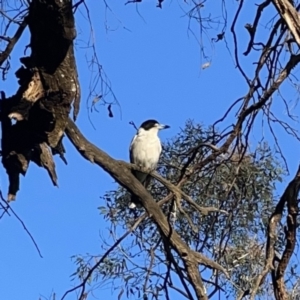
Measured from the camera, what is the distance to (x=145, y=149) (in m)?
7.20

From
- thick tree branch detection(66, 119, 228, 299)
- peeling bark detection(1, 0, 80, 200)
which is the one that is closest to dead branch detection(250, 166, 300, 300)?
thick tree branch detection(66, 119, 228, 299)

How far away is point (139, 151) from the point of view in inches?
285

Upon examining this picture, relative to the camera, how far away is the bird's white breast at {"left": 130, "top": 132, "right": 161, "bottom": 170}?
7027mm

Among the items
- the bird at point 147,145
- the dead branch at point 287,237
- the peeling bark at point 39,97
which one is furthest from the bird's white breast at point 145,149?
the dead branch at point 287,237

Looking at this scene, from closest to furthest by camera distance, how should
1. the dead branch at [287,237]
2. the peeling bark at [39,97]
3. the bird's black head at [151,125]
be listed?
the dead branch at [287,237]
the peeling bark at [39,97]
the bird's black head at [151,125]

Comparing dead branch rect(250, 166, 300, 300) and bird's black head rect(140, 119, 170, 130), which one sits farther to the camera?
bird's black head rect(140, 119, 170, 130)

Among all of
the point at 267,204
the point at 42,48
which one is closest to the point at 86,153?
the point at 42,48

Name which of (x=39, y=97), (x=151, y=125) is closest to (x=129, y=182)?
(x=39, y=97)

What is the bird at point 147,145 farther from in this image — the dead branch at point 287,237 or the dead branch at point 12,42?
the dead branch at point 287,237

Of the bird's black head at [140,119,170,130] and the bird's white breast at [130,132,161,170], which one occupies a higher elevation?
the bird's black head at [140,119,170,130]

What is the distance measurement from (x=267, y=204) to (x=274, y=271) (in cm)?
377

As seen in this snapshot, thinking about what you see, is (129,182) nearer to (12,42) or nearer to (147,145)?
(12,42)

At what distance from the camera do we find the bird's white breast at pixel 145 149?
703 cm

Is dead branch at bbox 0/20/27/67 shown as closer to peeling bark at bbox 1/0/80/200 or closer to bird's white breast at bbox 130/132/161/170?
peeling bark at bbox 1/0/80/200
